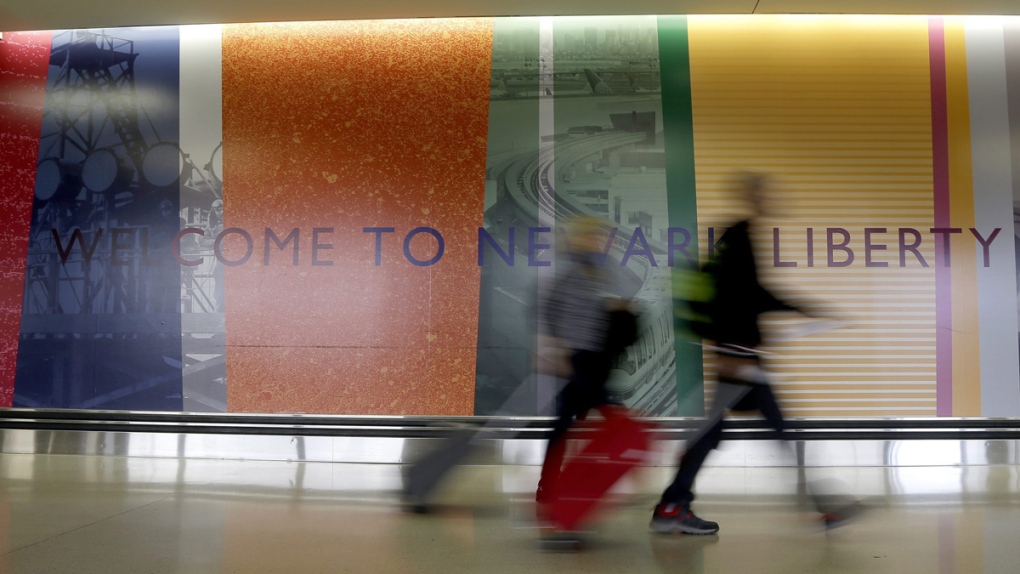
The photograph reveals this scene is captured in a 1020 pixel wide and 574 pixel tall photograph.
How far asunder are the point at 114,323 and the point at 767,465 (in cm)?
517

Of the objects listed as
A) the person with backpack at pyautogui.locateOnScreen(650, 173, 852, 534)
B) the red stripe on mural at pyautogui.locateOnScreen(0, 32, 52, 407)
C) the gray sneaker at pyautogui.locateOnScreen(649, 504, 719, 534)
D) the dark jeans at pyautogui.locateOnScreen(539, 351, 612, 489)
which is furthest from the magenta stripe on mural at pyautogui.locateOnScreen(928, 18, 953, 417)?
the red stripe on mural at pyautogui.locateOnScreen(0, 32, 52, 407)

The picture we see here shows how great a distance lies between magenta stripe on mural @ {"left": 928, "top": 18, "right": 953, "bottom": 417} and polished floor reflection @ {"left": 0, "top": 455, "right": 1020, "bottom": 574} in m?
0.67

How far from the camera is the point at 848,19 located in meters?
5.36

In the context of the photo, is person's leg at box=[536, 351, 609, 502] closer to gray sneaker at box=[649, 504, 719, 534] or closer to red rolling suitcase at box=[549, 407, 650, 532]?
red rolling suitcase at box=[549, 407, 650, 532]

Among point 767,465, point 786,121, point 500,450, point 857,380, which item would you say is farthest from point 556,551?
point 786,121

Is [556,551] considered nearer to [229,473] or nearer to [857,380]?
[229,473]

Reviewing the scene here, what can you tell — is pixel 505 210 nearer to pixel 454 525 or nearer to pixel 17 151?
pixel 454 525

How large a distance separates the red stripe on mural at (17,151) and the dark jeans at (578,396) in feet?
15.6

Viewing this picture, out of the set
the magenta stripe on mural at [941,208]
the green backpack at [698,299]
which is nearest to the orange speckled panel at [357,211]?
the green backpack at [698,299]

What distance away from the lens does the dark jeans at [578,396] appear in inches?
129

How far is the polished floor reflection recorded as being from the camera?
2.84 metres

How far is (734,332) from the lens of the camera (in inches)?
124

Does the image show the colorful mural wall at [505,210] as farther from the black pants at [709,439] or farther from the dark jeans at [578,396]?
the black pants at [709,439]

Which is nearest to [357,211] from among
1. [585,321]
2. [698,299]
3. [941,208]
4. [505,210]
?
[505,210]
